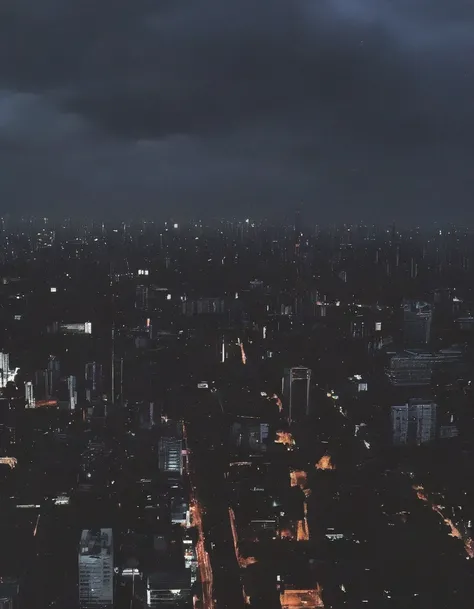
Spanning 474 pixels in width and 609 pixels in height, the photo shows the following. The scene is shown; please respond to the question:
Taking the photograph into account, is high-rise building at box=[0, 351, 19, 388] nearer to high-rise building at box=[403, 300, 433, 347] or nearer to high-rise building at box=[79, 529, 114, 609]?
high-rise building at box=[79, 529, 114, 609]

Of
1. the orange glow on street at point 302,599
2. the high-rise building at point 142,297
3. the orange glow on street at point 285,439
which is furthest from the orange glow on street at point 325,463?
the high-rise building at point 142,297

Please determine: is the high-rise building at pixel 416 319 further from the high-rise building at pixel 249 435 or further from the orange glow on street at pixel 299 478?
the orange glow on street at pixel 299 478

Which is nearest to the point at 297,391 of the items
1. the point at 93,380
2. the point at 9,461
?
the point at 93,380

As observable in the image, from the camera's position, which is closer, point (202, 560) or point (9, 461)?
point (202, 560)

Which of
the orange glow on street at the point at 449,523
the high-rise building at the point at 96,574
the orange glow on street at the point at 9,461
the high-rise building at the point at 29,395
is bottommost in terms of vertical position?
the orange glow on street at the point at 449,523

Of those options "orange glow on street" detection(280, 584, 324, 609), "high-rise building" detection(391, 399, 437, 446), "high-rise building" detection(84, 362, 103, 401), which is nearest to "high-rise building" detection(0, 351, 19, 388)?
"high-rise building" detection(84, 362, 103, 401)

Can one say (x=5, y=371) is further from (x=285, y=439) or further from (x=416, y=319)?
(x=416, y=319)

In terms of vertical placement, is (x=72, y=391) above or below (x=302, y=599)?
above
